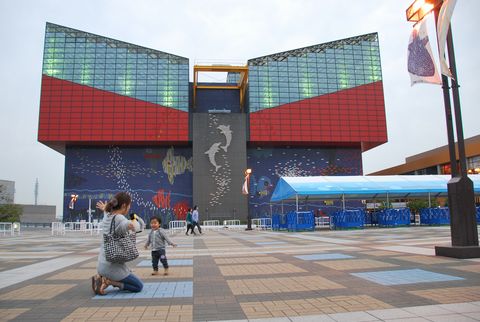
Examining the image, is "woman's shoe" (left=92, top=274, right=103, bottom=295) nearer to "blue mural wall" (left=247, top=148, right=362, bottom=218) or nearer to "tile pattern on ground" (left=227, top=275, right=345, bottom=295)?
"tile pattern on ground" (left=227, top=275, right=345, bottom=295)

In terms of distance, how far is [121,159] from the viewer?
61.5 metres

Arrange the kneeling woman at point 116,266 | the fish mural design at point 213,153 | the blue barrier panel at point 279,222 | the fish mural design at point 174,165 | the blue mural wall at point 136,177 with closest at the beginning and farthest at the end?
1. the kneeling woman at point 116,266
2. the blue barrier panel at point 279,222
3. the fish mural design at point 213,153
4. the blue mural wall at point 136,177
5. the fish mural design at point 174,165

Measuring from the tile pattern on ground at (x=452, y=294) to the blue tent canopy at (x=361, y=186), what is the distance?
21877 mm

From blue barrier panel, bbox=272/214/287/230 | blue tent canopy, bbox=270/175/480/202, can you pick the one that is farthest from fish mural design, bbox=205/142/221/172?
blue tent canopy, bbox=270/175/480/202

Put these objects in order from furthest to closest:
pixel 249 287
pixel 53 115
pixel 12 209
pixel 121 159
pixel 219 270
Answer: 1. pixel 121 159
2. pixel 53 115
3. pixel 12 209
4. pixel 219 270
5. pixel 249 287

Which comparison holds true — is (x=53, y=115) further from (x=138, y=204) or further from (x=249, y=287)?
(x=249, y=287)

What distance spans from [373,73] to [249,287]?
6308 cm

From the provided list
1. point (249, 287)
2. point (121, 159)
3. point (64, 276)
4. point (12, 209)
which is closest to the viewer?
point (249, 287)

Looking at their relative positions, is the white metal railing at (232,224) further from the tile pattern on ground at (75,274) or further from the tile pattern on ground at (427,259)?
the tile pattern on ground at (75,274)

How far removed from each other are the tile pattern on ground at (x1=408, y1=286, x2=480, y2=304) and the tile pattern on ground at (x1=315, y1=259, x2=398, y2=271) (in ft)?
7.92

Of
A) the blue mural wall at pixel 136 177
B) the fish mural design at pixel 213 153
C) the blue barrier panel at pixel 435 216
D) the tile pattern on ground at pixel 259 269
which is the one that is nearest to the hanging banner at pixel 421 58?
the tile pattern on ground at pixel 259 269

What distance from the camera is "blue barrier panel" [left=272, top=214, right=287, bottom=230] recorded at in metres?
29.7

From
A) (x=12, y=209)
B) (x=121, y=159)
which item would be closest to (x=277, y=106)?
(x=121, y=159)

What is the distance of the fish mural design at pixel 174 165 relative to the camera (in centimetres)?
6184
